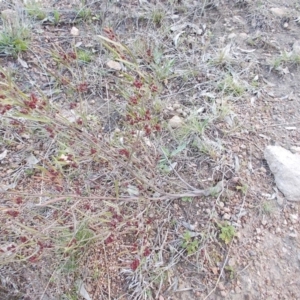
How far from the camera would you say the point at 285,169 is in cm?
170

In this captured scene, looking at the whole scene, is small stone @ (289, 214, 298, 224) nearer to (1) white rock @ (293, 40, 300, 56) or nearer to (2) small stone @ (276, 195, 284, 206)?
(2) small stone @ (276, 195, 284, 206)

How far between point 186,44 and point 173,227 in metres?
1.10

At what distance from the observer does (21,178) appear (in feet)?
5.83

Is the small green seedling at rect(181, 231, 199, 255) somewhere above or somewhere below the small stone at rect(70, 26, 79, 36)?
below

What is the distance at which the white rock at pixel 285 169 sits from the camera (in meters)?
1.67

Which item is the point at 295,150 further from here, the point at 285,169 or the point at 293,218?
the point at 293,218

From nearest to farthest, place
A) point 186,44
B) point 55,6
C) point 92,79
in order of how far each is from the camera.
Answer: point 92,79, point 186,44, point 55,6

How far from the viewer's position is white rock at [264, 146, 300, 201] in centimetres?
167

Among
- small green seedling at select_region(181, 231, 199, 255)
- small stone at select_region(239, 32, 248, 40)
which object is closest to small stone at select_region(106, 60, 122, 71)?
small stone at select_region(239, 32, 248, 40)

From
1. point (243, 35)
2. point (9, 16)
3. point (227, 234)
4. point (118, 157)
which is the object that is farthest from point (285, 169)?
point (9, 16)

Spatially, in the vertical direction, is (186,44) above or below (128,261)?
above

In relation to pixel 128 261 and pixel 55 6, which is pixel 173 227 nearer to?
pixel 128 261

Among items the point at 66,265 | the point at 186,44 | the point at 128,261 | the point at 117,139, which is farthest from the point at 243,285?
the point at 186,44

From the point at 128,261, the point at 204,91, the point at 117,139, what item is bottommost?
the point at 128,261
